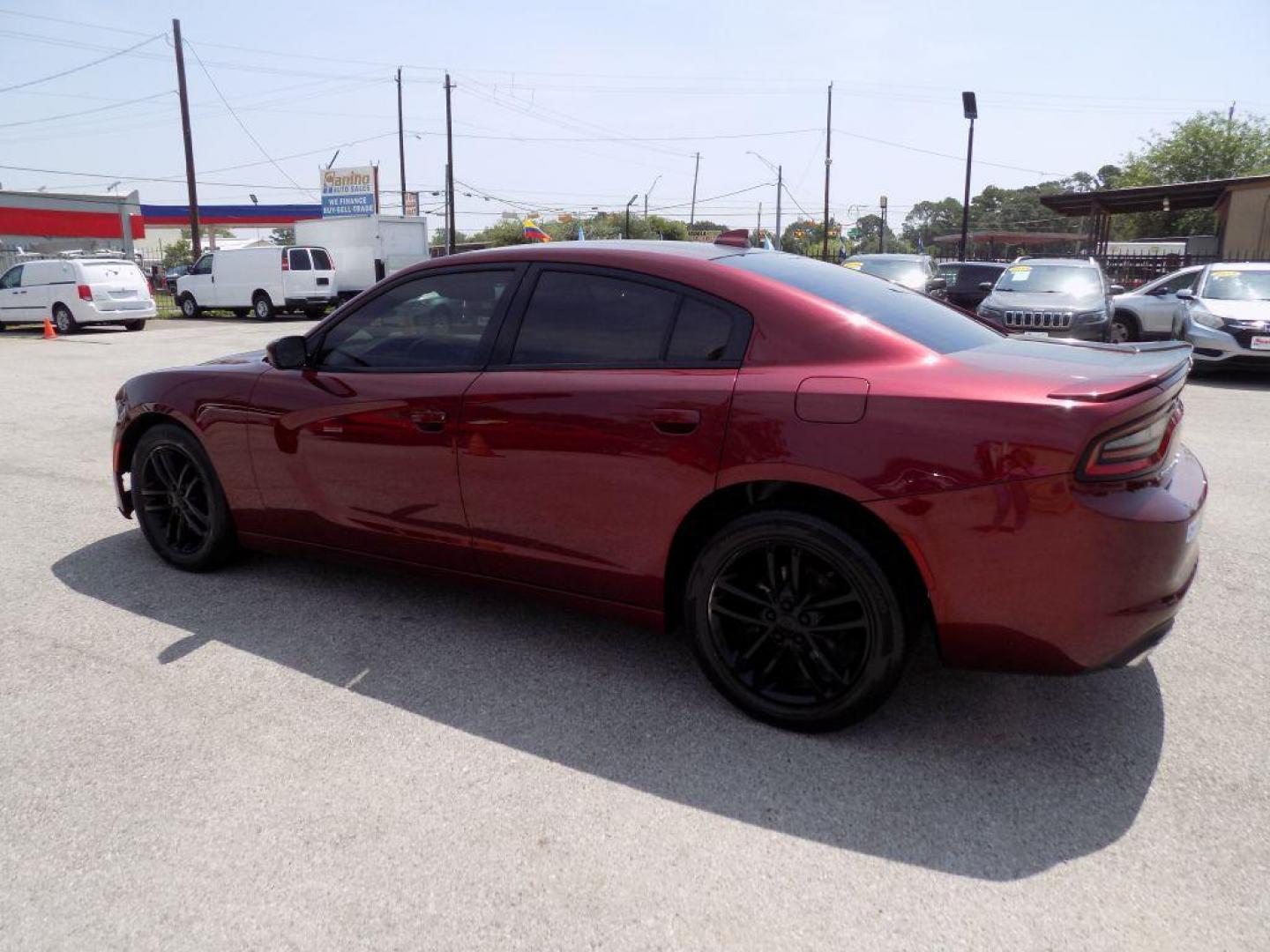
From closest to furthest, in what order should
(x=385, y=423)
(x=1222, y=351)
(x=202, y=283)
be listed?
(x=385, y=423), (x=1222, y=351), (x=202, y=283)

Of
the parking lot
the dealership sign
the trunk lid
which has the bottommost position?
the parking lot

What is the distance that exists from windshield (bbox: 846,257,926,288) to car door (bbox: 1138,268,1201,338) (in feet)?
11.2

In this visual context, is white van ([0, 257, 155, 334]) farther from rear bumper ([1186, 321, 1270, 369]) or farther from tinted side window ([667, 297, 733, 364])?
tinted side window ([667, 297, 733, 364])

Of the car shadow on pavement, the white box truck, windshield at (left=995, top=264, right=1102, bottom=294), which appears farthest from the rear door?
the car shadow on pavement

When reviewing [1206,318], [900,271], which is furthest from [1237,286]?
[900,271]

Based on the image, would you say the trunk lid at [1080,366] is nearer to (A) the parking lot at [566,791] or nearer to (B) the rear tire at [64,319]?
(A) the parking lot at [566,791]

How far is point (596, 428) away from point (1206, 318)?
1152 centimetres

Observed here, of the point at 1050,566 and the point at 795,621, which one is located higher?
the point at 1050,566

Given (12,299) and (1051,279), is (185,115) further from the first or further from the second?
(1051,279)

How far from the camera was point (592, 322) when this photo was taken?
332 centimetres

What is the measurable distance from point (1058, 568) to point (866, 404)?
0.69m

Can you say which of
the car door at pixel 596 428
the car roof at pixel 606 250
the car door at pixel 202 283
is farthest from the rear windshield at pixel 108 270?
the car door at pixel 596 428

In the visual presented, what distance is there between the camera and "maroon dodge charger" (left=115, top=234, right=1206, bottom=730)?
2.56 metres

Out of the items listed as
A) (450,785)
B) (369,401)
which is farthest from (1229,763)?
(369,401)
